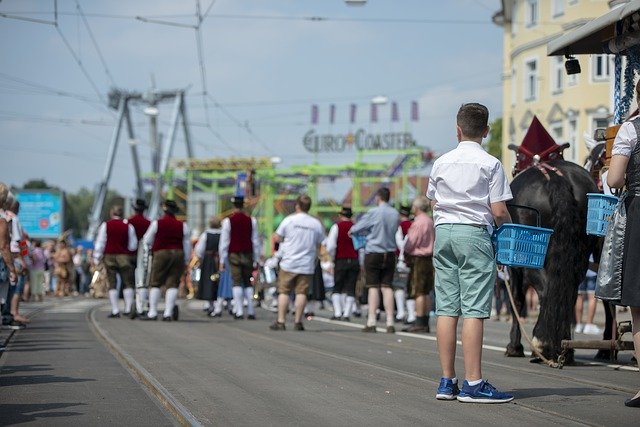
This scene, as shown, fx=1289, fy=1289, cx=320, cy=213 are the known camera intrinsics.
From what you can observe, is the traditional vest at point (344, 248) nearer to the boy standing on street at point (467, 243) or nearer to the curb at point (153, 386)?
the curb at point (153, 386)

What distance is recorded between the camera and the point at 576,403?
8500mm

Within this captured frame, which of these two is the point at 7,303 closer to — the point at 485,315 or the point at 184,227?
the point at 184,227

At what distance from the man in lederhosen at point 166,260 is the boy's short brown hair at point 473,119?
1316 cm

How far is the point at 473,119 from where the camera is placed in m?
8.77

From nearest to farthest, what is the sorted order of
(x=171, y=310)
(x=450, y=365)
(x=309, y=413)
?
(x=309, y=413), (x=450, y=365), (x=171, y=310)

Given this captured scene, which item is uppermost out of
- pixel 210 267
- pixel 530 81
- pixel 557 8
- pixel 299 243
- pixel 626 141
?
pixel 557 8

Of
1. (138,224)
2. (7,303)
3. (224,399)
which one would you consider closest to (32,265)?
(138,224)

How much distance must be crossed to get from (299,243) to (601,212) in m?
8.98

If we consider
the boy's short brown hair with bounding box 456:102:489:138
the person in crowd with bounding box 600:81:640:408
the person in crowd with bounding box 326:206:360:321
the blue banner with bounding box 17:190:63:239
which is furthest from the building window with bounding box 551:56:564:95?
the person in crowd with bounding box 600:81:640:408

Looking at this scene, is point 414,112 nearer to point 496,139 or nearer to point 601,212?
point 496,139

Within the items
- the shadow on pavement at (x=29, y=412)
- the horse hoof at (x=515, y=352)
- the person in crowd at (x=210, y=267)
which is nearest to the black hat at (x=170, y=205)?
the person in crowd at (x=210, y=267)

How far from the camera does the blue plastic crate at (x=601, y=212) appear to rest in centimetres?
1010

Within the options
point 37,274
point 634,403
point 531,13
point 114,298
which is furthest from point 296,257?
point 531,13

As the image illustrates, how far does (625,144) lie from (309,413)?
269 cm
